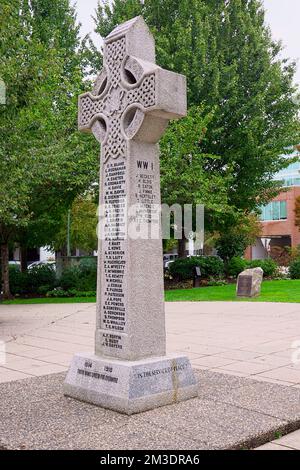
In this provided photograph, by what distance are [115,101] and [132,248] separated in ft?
5.32

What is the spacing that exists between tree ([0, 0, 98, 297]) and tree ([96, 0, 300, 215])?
125 inches

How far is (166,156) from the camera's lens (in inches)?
942

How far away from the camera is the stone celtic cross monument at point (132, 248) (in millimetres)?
5559

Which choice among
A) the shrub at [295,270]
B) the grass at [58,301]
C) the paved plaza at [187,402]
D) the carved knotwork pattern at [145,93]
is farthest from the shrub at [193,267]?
the carved knotwork pattern at [145,93]

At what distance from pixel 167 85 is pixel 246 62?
2230 cm

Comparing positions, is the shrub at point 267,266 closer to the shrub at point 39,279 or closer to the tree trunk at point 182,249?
the tree trunk at point 182,249

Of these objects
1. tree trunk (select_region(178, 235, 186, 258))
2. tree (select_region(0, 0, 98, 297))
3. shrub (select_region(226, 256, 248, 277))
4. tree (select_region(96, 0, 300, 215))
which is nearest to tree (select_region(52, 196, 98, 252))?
tree trunk (select_region(178, 235, 186, 258))

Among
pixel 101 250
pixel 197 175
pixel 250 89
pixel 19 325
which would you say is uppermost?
pixel 250 89

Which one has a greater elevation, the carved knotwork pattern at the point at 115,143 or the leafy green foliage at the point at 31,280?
the carved knotwork pattern at the point at 115,143

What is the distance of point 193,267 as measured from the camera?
2673 centimetres

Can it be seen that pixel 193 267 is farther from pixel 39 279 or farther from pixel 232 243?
pixel 39 279
